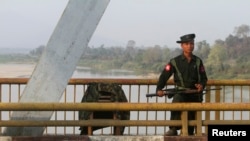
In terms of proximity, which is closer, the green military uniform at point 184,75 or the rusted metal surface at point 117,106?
the rusted metal surface at point 117,106

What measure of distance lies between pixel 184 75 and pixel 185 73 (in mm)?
32

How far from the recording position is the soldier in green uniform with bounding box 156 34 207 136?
25.1 ft

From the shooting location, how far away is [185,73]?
7699 millimetres

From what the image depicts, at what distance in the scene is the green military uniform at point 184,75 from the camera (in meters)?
7.68

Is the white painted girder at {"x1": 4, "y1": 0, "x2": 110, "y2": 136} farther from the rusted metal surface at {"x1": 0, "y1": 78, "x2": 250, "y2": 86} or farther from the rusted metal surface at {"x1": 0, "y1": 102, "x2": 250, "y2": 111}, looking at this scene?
the rusted metal surface at {"x1": 0, "y1": 78, "x2": 250, "y2": 86}

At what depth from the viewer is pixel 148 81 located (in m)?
9.48

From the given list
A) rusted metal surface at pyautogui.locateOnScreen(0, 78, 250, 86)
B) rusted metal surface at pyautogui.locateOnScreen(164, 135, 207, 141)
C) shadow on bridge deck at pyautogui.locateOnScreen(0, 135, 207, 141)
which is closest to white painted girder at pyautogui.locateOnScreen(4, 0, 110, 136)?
shadow on bridge deck at pyautogui.locateOnScreen(0, 135, 207, 141)

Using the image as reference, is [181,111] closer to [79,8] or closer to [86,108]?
[86,108]

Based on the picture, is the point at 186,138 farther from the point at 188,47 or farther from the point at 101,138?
the point at 188,47

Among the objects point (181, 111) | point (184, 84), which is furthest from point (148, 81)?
point (181, 111)

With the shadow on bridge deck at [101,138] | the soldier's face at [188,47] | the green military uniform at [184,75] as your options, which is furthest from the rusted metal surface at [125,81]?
the shadow on bridge deck at [101,138]

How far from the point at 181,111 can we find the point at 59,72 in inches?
71.9

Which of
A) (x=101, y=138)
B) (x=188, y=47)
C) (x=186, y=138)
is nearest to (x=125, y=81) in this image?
(x=188, y=47)

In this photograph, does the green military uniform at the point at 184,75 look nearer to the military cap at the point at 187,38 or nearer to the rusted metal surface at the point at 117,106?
the military cap at the point at 187,38
